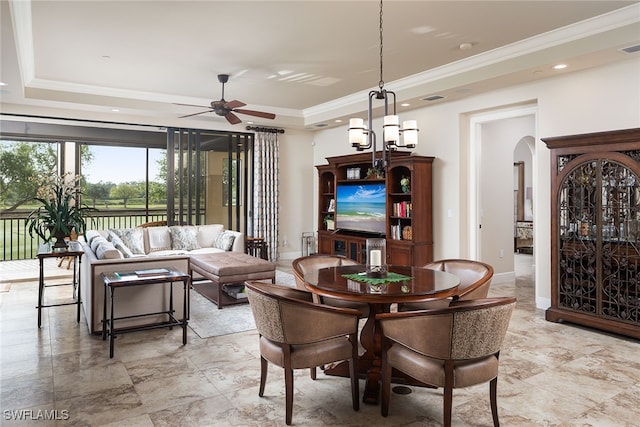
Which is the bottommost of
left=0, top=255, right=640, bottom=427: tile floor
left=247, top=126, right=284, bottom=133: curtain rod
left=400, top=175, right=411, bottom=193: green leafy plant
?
left=0, top=255, right=640, bottom=427: tile floor

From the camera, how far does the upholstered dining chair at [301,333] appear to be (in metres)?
2.29

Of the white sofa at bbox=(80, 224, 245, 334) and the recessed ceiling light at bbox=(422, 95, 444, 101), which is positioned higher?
the recessed ceiling light at bbox=(422, 95, 444, 101)

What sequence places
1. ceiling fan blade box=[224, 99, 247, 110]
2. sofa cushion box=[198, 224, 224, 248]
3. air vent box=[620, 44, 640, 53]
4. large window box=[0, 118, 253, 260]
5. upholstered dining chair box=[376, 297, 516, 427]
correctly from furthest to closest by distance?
1. large window box=[0, 118, 253, 260]
2. sofa cushion box=[198, 224, 224, 248]
3. ceiling fan blade box=[224, 99, 247, 110]
4. air vent box=[620, 44, 640, 53]
5. upholstered dining chair box=[376, 297, 516, 427]

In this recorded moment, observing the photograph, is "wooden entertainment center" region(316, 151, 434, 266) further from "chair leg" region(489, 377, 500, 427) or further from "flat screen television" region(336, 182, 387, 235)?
"chair leg" region(489, 377, 500, 427)

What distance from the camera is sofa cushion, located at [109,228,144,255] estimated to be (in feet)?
19.9

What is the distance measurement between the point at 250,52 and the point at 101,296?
2.82 metres

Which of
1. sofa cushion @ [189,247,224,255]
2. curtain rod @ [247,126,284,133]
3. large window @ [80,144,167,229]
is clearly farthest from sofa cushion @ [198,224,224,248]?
large window @ [80,144,167,229]

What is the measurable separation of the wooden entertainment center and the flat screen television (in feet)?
0.27

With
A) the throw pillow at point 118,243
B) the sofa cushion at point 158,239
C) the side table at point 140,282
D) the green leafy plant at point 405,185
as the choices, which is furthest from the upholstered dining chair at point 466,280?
the sofa cushion at point 158,239

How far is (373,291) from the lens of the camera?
2467 mm

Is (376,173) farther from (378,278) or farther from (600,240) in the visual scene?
(378,278)

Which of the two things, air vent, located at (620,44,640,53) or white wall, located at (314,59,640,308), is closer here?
air vent, located at (620,44,640,53)

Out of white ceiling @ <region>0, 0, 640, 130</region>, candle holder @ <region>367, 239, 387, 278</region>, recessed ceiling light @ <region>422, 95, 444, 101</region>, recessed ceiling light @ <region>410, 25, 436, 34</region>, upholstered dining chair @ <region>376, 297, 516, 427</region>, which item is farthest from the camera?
recessed ceiling light @ <region>422, 95, 444, 101</region>

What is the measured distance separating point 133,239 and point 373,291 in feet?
15.5
